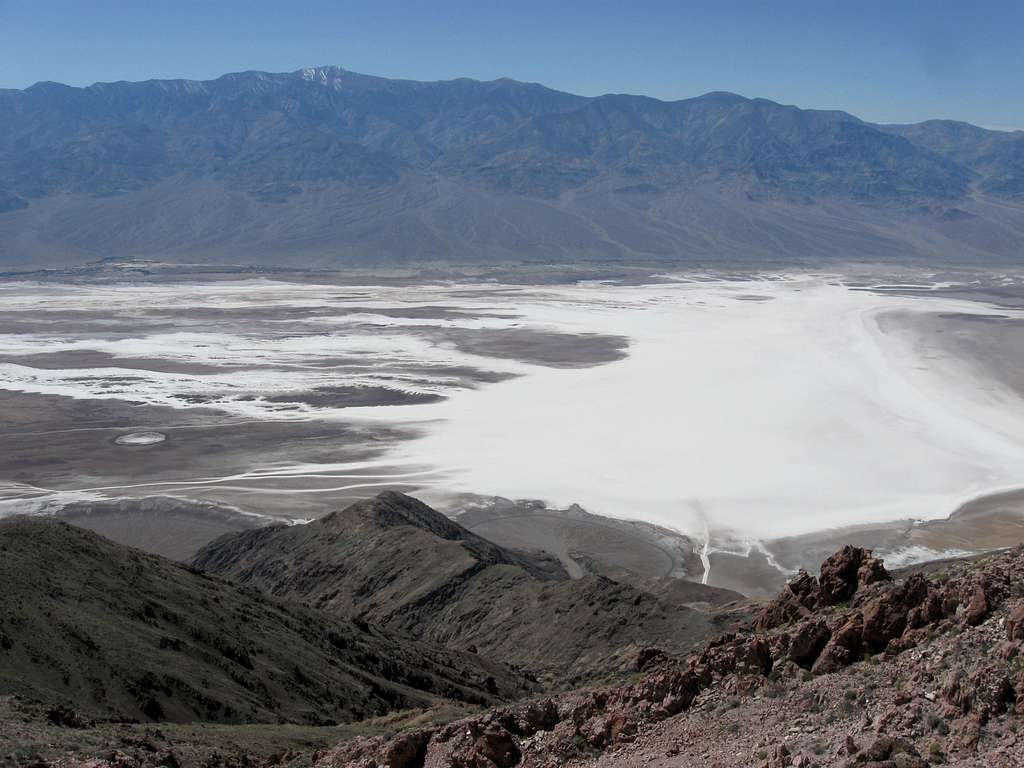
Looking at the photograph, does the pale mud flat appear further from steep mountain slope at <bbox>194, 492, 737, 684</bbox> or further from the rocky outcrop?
the rocky outcrop

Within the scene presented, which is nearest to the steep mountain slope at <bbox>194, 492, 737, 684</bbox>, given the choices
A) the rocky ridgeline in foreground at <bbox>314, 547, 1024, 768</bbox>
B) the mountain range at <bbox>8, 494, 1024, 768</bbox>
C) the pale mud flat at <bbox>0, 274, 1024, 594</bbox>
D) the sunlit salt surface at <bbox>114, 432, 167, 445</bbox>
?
the mountain range at <bbox>8, 494, 1024, 768</bbox>

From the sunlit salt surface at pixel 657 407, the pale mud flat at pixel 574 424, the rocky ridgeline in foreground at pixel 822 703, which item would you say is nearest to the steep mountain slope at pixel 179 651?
the rocky ridgeline in foreground at pixel 822 703

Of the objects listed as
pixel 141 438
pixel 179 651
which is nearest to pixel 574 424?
pixel 141 438

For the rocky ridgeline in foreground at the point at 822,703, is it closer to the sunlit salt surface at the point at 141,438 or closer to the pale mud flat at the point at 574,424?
the pale mud flat at the point at 574,424

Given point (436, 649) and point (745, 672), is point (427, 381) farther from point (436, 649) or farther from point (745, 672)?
point (745, 672)

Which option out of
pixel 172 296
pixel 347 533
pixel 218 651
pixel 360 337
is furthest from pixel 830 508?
pixel 172 296
